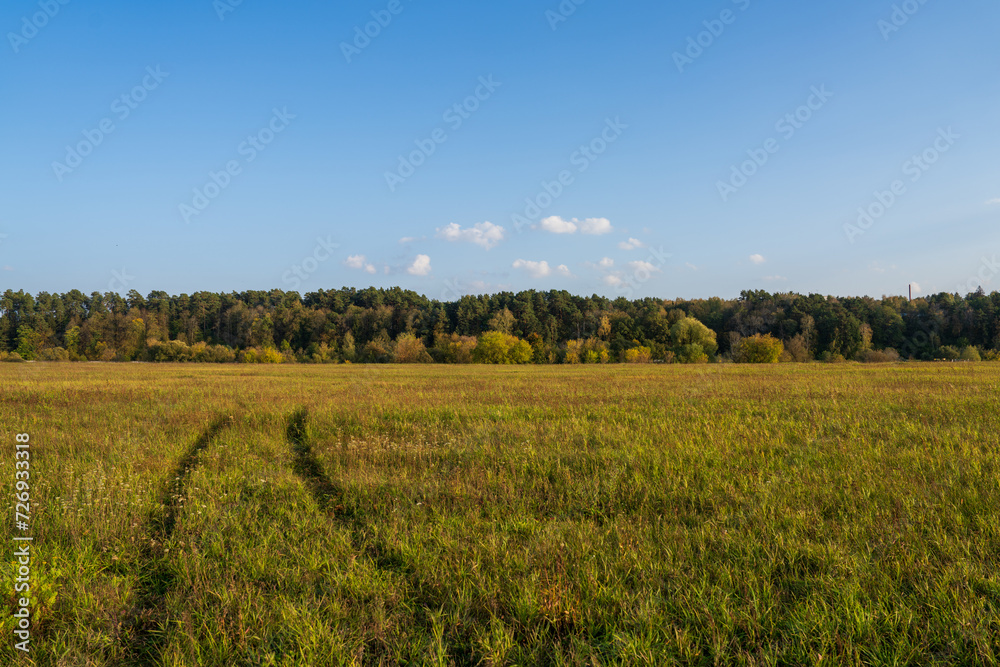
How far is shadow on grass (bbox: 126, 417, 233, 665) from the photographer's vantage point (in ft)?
11.4

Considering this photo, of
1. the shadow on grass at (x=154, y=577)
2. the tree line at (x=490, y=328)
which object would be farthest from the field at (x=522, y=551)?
the tree line at (x=490, y=328)

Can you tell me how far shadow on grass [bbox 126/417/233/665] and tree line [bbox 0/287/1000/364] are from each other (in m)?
67.2

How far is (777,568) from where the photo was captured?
4.30m

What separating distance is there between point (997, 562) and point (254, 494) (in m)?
8.88

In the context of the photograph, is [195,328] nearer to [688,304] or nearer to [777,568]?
[688,304]

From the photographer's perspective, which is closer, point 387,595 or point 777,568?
point 387,595

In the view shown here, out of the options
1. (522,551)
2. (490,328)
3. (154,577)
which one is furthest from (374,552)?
(490,328)

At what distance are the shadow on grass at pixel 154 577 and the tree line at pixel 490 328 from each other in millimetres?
67179

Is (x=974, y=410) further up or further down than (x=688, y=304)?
further down

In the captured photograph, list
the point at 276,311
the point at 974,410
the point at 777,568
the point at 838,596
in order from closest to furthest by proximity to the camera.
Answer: the point at 838,596
the point at 777,568
the point at 974,410
the point at 276,311

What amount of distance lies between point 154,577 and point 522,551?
3787mm

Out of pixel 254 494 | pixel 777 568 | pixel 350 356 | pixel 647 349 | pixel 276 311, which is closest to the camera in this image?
pixel 777 568

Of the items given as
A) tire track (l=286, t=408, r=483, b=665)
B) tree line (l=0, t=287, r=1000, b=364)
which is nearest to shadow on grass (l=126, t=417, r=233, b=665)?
tire track (l=286, t=408, r=483, b=665)

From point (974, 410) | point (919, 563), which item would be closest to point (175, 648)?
point (919, 563)
